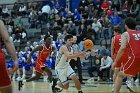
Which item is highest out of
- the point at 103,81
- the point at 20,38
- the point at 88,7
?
the point at 88,7

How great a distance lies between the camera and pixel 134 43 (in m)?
9.57

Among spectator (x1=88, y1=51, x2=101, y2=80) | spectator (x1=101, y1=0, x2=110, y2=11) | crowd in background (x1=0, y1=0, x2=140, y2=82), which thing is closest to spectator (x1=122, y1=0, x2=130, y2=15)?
crowd in background (x1=0, y1=0, x2=140, y2=82)

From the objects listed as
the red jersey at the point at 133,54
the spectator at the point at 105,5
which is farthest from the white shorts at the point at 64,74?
the spectator at the point at 105,5

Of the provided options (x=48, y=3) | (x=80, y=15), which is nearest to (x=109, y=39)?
(x=80, y=15)

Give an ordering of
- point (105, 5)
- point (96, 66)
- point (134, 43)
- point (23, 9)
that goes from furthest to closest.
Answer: point (23, 9)
point (105, 5)
point (96, 66)
point (134, 43)

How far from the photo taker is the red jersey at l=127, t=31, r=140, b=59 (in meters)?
9.55

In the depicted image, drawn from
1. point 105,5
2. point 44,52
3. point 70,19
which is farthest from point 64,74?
point 70,19

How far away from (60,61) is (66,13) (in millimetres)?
16173

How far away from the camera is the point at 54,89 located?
13992mm

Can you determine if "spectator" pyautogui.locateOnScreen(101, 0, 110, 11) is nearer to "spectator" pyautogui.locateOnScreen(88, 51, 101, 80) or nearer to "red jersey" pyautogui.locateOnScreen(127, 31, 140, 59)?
"spectator" pyautogui.locateOnScreen(88, 51, 101, 80)

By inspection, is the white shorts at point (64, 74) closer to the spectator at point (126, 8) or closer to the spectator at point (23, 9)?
the spectator at point (126, 8)

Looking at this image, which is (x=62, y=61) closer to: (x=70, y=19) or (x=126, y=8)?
(x=126, y=8)

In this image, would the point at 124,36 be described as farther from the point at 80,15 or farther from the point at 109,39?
the point at 80,15

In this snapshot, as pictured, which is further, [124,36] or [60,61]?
[60,61]
